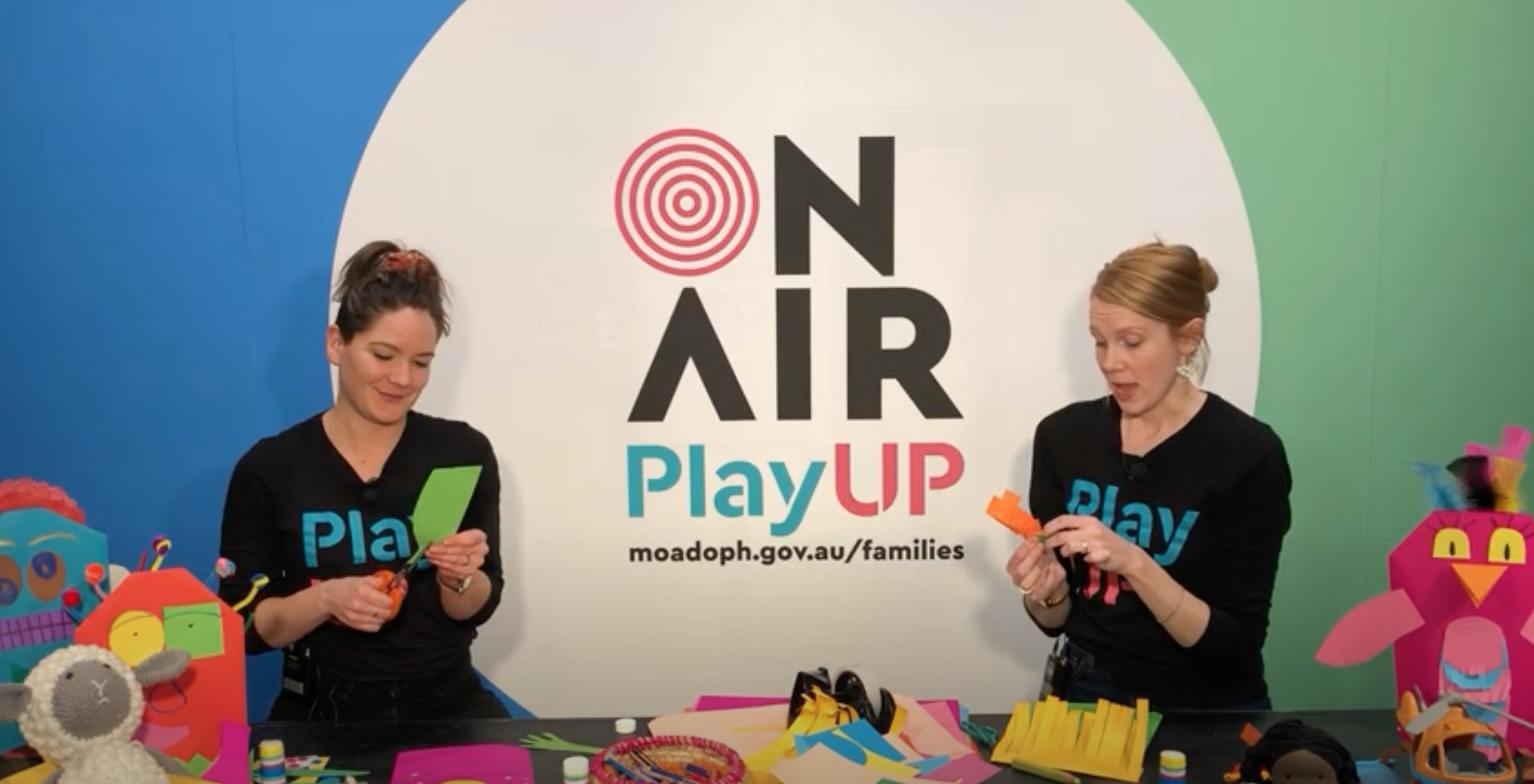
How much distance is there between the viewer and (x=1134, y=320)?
6.78ft

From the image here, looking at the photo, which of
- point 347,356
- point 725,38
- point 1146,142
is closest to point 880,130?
point 725,38

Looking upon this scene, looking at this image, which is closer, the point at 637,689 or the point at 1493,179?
the point at 1493,179

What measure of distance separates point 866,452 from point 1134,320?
0.54 m

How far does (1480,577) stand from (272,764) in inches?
62.6

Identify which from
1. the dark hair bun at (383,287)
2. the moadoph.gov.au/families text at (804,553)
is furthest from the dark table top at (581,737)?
the dark hair bun at (383,287)

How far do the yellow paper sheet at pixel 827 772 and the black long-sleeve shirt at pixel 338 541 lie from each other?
28.1 inches

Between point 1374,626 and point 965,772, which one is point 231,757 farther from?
point 1374,626

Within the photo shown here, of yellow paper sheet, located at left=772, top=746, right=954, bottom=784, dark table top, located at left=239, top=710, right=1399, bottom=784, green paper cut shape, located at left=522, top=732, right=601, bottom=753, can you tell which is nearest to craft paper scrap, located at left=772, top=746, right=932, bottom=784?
yellow paper sheet, located at left=772, top=746, right=954, bottom=784

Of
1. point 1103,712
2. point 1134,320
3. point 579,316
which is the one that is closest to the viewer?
point 1103,712

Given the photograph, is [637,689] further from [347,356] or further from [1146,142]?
[1146,142]

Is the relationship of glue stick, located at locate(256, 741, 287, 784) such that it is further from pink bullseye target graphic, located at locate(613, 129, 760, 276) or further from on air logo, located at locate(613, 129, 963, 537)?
pink bullseye target graphic, located at locate(613, 129, 760, 276)

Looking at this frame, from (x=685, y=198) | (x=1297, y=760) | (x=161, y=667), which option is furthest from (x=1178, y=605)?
(x=161, y=667)

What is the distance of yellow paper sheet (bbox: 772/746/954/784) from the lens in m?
1.58

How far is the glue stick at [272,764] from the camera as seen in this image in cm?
153
